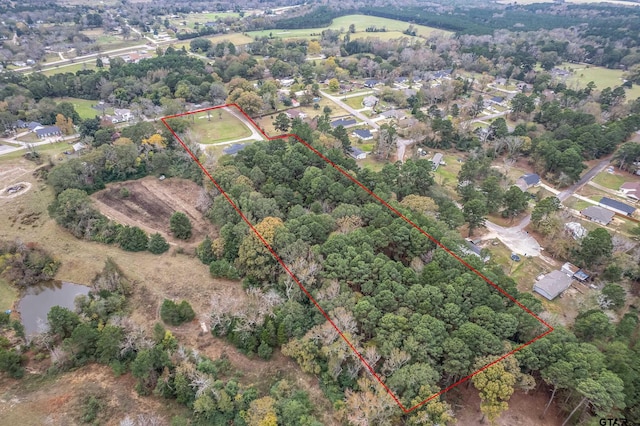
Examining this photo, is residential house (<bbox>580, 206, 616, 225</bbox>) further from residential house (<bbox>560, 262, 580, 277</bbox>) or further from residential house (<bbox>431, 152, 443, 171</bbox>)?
residential house (<bbox>431, 152, 443, 171</bbox>)

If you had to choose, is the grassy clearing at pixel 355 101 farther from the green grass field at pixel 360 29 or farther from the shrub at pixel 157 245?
the green grass field at pixel 360 29

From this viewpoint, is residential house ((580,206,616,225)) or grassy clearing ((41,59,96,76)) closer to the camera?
residential house ((580,206,616,225))

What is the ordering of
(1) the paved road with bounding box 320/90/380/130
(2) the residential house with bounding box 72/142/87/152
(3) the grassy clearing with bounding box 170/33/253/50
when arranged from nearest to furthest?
(2) the residential house with bounding box 72/142/87/152, (1) the paved road with bounding box 320/90/380/130, (3) the grassy clearing with bounding box 170/33/253/50

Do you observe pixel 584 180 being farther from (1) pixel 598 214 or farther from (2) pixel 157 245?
(2) pixel 157 245

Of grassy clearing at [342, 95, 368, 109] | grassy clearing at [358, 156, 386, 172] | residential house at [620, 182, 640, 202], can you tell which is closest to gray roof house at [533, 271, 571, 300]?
residential house at [620, 182, 640, 202]

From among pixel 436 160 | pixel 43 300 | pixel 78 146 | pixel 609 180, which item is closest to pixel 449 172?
pixel 436 160

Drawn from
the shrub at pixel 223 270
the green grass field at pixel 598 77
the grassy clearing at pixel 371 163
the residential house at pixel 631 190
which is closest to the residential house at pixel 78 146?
the shrub at pixel 223 270
